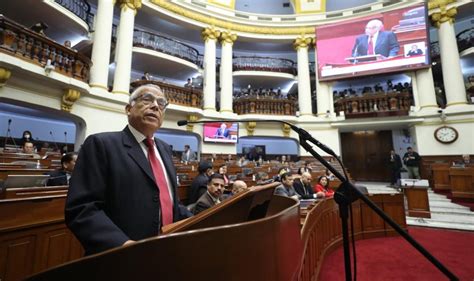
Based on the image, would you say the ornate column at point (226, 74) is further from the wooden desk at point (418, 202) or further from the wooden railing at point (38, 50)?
the wooden desk at point (418, 202)

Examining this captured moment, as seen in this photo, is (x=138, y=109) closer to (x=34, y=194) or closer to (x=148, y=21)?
(x=34, y=194)

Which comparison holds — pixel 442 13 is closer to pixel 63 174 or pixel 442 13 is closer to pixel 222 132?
pixel 222 132

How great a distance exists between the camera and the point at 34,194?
1935 mm

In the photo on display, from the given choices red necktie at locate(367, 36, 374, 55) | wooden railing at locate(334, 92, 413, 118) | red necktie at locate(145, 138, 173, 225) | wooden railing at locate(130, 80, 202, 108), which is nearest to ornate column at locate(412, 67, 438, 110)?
wooden railing at locate(334, 92, 413, 118)

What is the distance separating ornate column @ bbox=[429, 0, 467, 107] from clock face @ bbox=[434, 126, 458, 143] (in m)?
0.92

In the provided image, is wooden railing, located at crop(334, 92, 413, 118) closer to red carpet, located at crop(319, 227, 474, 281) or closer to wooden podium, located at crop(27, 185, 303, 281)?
red carpet, located at crop(319, 227, 474, 281)

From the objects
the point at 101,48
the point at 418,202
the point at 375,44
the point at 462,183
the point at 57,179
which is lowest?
the point at 418,202

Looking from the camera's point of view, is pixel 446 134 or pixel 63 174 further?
pixel 446 134

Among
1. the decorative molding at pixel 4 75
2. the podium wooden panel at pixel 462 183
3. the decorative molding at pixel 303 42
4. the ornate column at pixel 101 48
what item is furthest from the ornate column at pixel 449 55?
the decorative molding at pixel 4 75

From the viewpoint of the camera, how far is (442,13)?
9055 mm

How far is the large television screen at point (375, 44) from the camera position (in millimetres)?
9125

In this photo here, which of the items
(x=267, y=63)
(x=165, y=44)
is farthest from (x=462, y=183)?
(x=165, y=44)

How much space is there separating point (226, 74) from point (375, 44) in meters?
6.49

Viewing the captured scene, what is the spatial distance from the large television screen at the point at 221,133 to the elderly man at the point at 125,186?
26.9 feet
